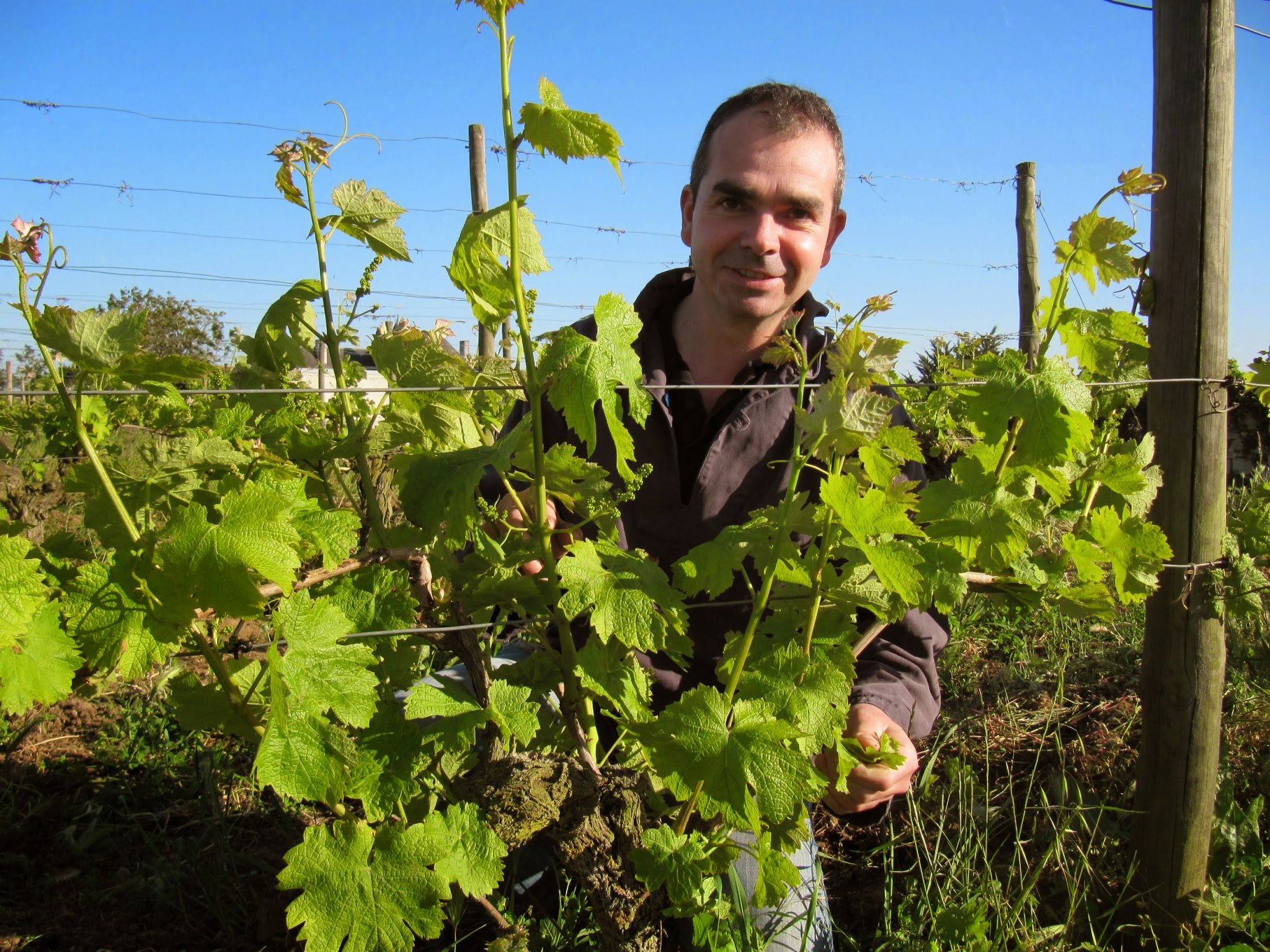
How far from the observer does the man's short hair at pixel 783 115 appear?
2180 mm

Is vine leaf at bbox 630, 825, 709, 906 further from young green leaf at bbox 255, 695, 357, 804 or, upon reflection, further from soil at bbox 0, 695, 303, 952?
soil at bbox 0, 695, 303, 952

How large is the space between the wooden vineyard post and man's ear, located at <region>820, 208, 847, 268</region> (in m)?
0.79

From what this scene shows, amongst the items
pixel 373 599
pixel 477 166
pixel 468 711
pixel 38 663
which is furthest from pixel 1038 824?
pixel 477 166

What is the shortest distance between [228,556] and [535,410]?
0.44 meters

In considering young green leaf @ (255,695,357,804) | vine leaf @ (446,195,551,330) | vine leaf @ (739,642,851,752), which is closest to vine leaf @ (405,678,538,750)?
young green leaf @ (255,695,357,804)

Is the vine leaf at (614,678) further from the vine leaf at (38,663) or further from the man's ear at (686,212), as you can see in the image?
the man's ear at (686,212)

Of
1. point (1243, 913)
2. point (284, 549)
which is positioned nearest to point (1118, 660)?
point (1243, 913)

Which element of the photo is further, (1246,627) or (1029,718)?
(1246,627)

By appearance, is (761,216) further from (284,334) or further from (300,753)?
(300,753)

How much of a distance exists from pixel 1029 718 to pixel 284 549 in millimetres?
2859

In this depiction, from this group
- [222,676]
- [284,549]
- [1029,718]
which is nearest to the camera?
[284,549]

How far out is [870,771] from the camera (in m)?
1.67

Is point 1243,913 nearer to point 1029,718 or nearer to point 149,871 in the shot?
point 1029,718

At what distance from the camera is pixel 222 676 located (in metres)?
1.29
